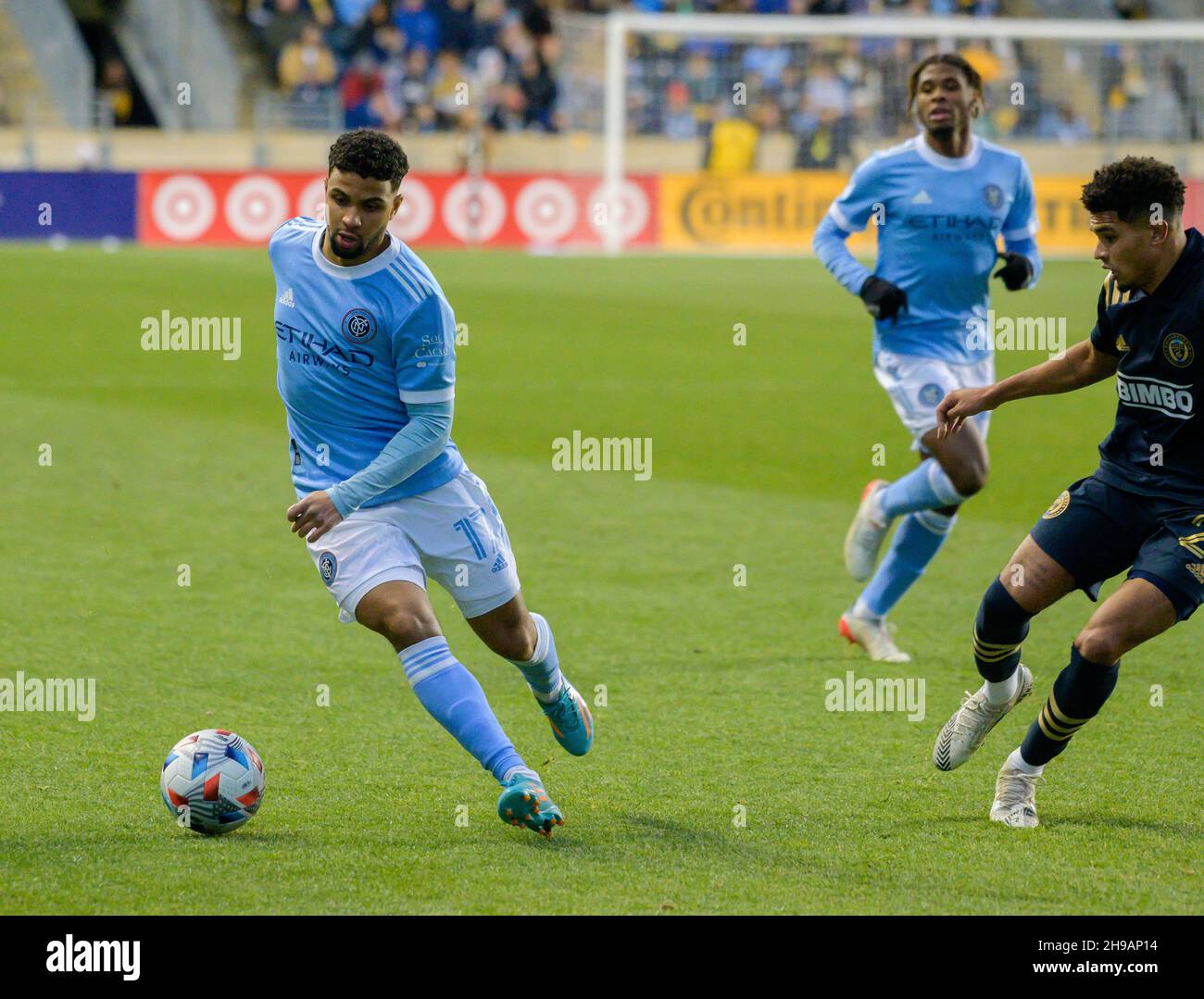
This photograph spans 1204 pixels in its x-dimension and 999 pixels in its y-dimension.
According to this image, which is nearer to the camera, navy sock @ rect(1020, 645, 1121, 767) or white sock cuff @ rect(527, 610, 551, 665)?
navy sock @ rect(1020, 645, 1121, 767)

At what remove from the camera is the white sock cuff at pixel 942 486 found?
7.35m

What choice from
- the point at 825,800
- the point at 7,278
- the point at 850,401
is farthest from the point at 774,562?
the point at 7,278

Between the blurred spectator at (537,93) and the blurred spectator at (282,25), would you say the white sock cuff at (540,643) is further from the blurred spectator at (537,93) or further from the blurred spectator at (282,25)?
the blurred spectator at (282,25)

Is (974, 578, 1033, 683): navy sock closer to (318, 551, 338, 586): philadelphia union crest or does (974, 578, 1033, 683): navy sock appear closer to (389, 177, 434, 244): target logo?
(318, 551, 338, 586): philadelphia union crest

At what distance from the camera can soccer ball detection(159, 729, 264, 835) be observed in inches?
194

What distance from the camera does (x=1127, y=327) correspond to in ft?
16.6

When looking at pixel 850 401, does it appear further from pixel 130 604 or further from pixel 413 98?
pixel 413 98

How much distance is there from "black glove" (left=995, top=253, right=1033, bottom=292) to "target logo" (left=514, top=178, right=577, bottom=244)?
854 inches

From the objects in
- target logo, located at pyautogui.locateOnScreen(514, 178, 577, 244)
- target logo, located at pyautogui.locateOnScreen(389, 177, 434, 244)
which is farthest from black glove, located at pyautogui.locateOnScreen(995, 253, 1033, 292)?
target logo, located at pyautogui.locateOnScreen(389, 177, 434, 244)

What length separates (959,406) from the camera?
17.5 ft

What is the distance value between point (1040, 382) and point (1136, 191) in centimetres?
70

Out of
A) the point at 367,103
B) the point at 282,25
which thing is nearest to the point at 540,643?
the point at 367,103

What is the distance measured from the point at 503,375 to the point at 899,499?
865 cm

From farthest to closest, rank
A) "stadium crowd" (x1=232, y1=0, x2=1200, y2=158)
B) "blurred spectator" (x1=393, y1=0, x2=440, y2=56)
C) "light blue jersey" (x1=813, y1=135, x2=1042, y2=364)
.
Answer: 1. "blurred spectator" (x1=393, y1=0, x2=440, y2=56)
2. "stadium crowd" (x1=232, y1=0, x2=1200, y2=158)
3. "light blue jersey" (x1=813, y1=135, x2=1042, y2=364)
